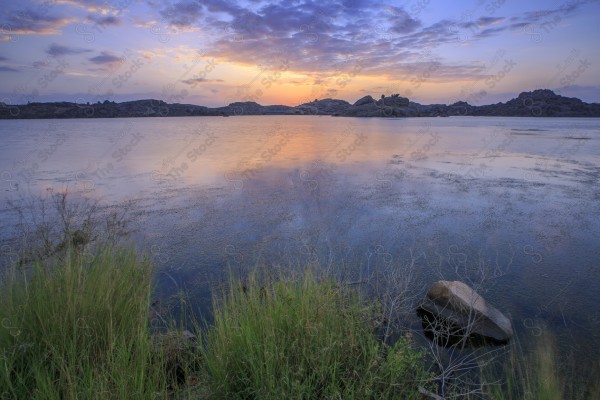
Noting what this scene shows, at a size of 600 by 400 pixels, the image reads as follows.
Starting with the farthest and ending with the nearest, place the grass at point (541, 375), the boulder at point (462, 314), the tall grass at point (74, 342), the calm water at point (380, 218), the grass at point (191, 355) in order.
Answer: the calm water at point (380, 218) < the boulder at point (462, 314) < the grass at point (541, 375) < the grass at point (191, 355) < the tall grass at point (74, 342)

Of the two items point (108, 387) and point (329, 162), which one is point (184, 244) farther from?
point (329, 162)

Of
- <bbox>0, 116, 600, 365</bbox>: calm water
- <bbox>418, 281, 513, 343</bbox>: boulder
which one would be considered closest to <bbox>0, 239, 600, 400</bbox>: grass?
<bbox>418, 281, 513, 343</bbox>: boulder

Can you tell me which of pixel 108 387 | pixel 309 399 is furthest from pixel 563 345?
pixel 108 387

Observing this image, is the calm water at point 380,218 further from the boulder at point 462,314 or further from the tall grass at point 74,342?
the tall grass at point 74,342

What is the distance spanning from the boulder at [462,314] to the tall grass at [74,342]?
13.8 feet

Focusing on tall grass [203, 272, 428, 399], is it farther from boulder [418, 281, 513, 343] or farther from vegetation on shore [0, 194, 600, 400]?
boulder [418, 281, 513, 343]

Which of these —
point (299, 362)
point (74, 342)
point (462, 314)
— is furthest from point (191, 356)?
point (462, 314)

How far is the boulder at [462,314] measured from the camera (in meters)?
5.56

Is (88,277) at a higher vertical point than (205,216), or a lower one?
higher

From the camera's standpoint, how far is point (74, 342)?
11.8ft

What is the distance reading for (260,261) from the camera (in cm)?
816

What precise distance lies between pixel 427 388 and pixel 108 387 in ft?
11.7

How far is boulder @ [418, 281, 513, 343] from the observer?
556 cm

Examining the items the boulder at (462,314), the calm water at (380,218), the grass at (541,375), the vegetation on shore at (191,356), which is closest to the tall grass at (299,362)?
the vegetation on shore at (191,356)
